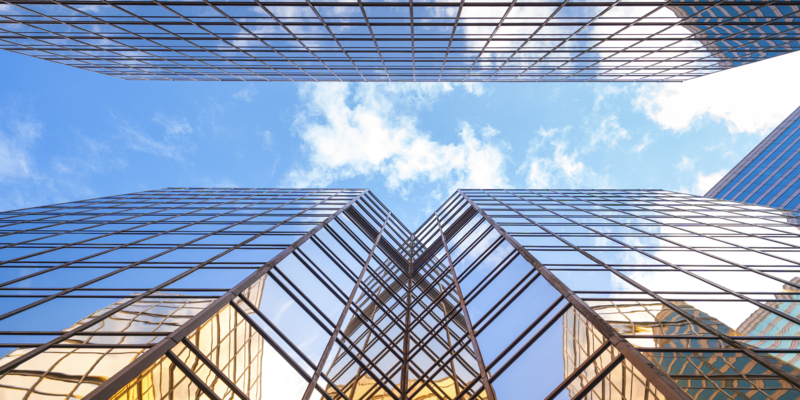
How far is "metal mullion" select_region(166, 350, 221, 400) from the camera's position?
19.1 ft

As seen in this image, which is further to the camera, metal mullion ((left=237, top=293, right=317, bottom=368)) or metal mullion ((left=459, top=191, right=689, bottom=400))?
metal mullion ((left=237, top=293, right=317, bottom=368))

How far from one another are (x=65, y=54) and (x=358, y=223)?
22.7 meters

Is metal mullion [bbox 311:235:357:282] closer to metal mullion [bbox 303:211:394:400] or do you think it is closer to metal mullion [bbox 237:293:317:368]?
metal mullion [bbox 303:211:394:400]

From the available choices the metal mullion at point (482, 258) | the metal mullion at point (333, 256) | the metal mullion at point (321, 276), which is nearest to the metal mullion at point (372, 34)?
the metal mullion at point (333, 256)

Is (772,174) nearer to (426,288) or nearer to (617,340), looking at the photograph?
(426,288)

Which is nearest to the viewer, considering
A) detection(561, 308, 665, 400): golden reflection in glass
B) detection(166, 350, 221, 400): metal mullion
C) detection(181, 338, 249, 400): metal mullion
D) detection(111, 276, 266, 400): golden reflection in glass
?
detection(561, 308, 665, 400): golden reflection in glass

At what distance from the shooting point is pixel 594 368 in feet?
20.1

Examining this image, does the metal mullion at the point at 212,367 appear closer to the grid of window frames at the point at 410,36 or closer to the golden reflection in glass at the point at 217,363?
the golden reflection in glass at the point at 217,363

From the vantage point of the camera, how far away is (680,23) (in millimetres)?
16203

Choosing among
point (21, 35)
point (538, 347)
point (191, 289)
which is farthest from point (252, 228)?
point (21, 35)

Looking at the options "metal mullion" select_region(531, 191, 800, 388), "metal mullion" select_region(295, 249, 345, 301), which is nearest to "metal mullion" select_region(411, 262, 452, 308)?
"metal mullion" select_region(295, 249, 345, 301)

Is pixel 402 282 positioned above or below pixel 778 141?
below

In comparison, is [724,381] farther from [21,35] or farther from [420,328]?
[21,35]

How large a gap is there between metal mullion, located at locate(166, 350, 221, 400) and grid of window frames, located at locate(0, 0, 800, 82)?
12995 mm
